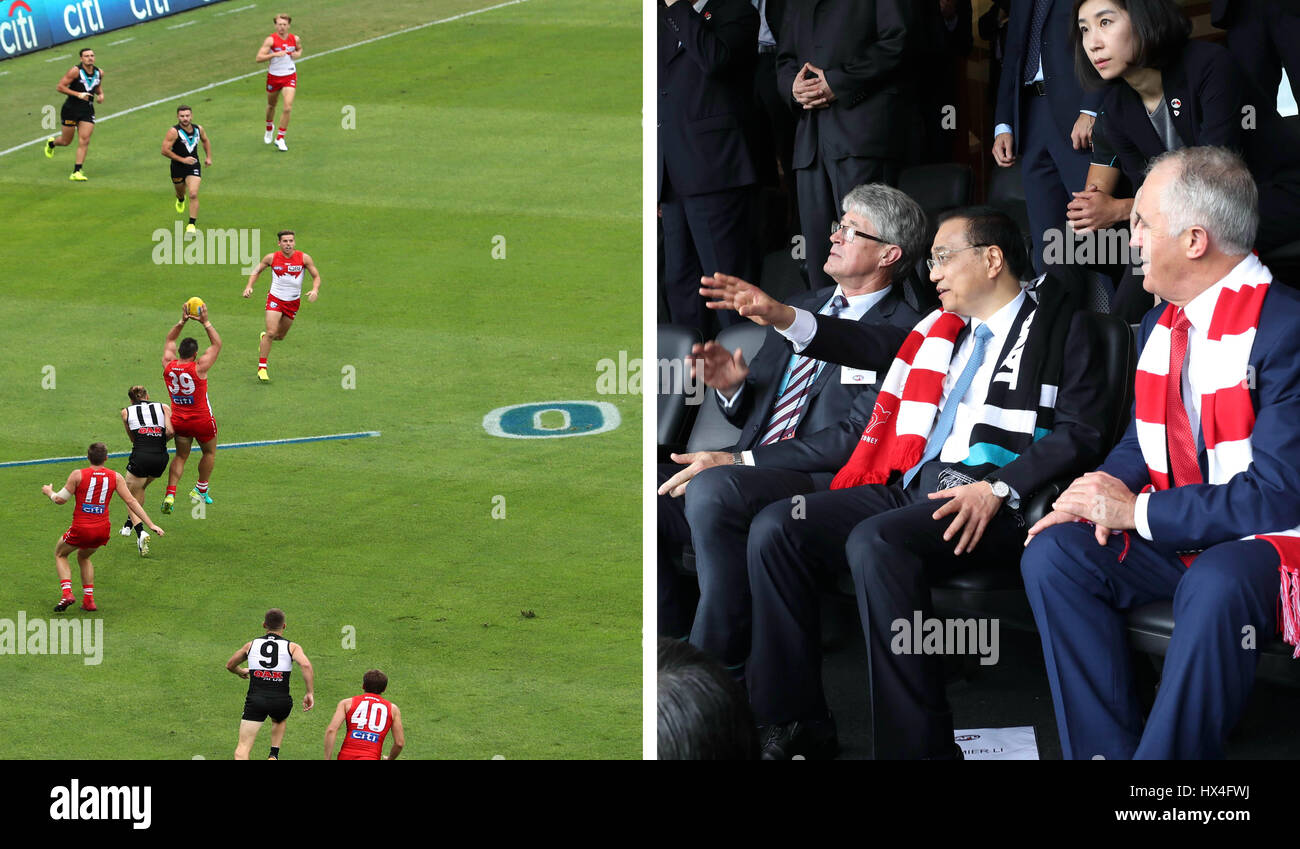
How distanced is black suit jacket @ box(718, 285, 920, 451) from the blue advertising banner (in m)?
23.0

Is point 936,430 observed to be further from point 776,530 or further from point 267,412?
point 267,412

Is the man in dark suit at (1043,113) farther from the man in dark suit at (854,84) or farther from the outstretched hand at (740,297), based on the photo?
the outstretched hand at (740,297)

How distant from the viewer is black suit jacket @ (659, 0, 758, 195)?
7.21 m

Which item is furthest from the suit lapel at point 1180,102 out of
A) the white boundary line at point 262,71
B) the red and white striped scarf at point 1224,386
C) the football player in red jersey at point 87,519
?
the white boundary line at point 262,71

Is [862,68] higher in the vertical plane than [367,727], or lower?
higher

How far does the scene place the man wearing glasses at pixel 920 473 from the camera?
4.56 m

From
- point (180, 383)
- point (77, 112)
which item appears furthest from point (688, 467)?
point (77, 112)

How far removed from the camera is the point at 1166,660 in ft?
13.0

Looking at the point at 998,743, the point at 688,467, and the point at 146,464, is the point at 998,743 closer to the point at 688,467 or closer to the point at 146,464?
the point at 688,467

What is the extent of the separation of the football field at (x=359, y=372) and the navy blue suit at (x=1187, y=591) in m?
4.31
